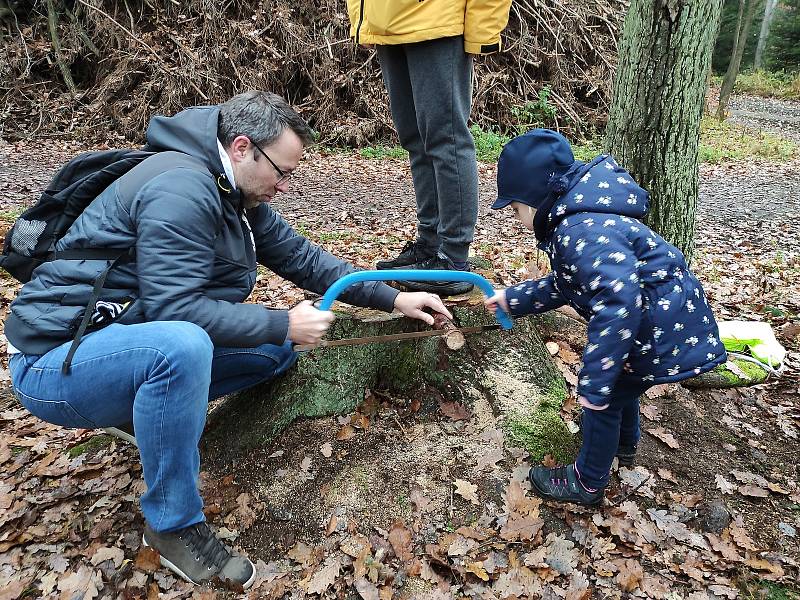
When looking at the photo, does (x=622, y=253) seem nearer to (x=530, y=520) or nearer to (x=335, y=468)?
(x=530, y=520)

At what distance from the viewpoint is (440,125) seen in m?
2.79

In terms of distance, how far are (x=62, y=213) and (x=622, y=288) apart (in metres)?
2.10

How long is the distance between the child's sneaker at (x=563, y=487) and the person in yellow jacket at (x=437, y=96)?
1001 millimetres

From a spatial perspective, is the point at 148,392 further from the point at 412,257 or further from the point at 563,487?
the point at 563,487

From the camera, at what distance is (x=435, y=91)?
2750mm

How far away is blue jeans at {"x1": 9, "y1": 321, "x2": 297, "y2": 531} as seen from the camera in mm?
→ 1951

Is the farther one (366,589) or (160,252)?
(366,589)

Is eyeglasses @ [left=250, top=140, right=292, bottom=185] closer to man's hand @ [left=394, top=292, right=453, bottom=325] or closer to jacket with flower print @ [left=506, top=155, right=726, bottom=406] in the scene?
man's hand @ [left=394, top=292, right=453, bottom=325]

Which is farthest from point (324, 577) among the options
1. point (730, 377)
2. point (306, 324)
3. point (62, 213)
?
point (730, 377)

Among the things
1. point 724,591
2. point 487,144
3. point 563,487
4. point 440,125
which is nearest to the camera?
point 724,591

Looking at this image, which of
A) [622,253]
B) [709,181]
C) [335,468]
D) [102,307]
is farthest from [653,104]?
[709,181]

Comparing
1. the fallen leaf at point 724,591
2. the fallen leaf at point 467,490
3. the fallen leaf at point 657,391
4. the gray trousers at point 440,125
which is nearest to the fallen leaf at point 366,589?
the fallen leaf at point 467,490

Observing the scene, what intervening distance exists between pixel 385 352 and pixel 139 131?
10.3 meters

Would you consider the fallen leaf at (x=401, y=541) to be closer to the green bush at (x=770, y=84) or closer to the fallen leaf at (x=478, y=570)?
the fallen leaf at (x=478, y=570)
